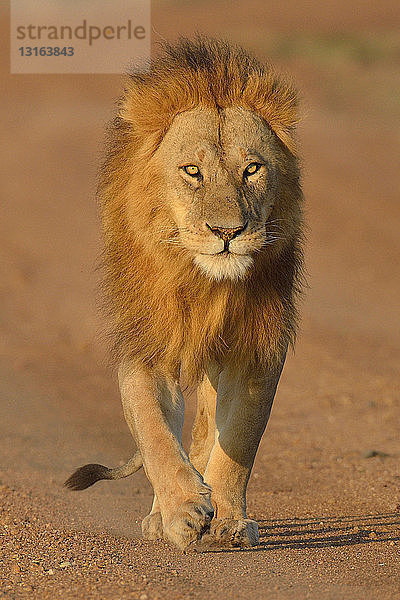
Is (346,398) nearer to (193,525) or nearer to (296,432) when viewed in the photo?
(296,432)

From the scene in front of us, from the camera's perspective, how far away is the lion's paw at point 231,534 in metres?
5.29

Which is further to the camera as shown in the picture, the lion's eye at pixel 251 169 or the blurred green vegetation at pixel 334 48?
the blurred green vegetation at pixel 334 48

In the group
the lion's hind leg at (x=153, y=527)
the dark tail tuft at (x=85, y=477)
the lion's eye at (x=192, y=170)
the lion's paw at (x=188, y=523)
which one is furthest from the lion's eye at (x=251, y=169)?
the dark tail tuft at (x=85, y=477)

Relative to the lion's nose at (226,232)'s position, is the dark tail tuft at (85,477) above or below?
below

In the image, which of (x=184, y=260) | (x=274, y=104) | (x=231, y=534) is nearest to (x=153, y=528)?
(x=231, y=534)

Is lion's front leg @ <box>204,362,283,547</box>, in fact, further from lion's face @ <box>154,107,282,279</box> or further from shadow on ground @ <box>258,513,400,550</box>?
lion's face @ <box>154,107,282,279</box>

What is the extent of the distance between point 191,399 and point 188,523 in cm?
677

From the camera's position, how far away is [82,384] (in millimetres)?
11570

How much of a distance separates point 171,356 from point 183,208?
2.67 feet

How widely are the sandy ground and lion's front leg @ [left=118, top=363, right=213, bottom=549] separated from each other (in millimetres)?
189

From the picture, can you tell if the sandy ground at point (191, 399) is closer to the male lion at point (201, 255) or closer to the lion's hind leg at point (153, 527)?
the lion's hind leg at point (153, 527)

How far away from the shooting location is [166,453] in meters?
5.12

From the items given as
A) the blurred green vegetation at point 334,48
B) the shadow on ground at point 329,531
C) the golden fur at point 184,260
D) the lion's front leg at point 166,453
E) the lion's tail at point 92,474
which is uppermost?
the blurred green vegetation at point 334,48

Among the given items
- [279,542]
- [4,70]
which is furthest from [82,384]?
[4,70]
